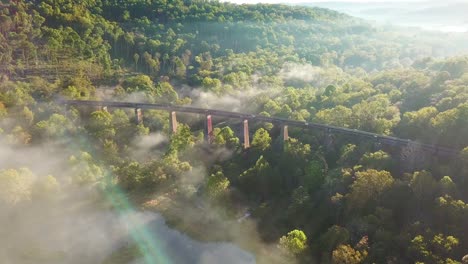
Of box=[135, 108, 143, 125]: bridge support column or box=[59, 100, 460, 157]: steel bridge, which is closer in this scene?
box=[59, 100, 460, 157]: steel bridge

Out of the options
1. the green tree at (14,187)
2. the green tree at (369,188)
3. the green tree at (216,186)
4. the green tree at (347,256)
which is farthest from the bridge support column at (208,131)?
the green tree at (347,256)

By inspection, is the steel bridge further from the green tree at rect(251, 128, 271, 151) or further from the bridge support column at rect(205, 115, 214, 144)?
the green tree at rect(251, 128, 271, 151)

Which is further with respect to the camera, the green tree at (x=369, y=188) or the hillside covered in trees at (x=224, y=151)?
the green tree at (x=369, y=188)

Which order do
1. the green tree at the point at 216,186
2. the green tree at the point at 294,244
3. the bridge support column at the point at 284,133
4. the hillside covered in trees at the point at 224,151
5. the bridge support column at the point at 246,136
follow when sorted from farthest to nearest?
1. the bridge support column at the point at 246,136
2. the bridge support column at the point at 284,133
3. the green tree at the point at 216,186
4. the hillside covered in trees at the point at 224,151
5. the green tree at the point at 294,244

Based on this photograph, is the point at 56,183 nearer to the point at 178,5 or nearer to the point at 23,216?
the point at 23,216

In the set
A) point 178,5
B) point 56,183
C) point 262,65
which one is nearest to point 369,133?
point 56,183

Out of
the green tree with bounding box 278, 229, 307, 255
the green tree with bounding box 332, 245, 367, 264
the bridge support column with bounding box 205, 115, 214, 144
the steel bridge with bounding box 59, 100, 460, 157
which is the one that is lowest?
the green tree with bounding box 278, 229, 307, 255

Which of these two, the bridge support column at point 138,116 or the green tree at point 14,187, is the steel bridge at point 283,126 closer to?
the bridge support column at point 138,116

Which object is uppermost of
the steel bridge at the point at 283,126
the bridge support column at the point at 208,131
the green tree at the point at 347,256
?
the steel bridge at the point at 283,126

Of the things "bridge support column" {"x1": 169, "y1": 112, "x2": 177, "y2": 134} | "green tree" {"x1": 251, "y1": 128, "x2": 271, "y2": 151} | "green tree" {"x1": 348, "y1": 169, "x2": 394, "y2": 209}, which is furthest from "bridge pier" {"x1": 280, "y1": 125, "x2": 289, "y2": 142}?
"bridge support column" {"x1": 169, "y1": 112, "x2": 177, "y2": 134}
